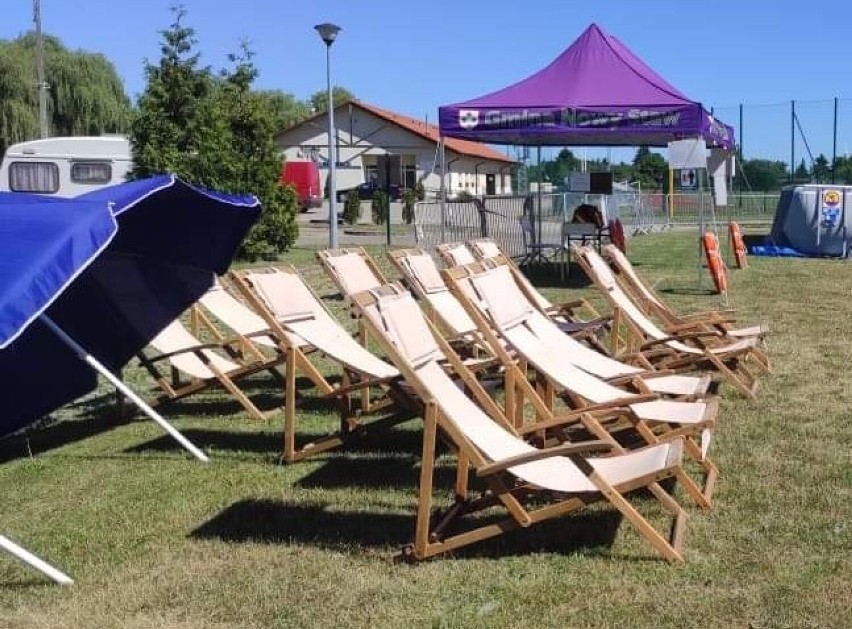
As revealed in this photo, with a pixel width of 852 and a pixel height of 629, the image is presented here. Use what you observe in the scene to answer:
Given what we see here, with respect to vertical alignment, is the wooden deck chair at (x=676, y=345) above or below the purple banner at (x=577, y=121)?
below

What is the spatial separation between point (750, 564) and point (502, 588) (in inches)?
37.2

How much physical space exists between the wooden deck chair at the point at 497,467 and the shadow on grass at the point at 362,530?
12 cm

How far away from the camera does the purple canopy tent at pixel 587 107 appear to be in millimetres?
13016

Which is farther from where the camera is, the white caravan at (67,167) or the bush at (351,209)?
the bush at (351,209)

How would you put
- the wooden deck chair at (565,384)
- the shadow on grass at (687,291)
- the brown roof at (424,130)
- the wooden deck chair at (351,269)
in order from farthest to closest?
1. the brown roof at (424,130)
2. the shadow on grass at (687,291)
3. the wooden deck chair at (351,269)
4. the wooden deck chair at (565,384)

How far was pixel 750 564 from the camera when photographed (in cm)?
385

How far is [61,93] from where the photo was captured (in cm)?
3825

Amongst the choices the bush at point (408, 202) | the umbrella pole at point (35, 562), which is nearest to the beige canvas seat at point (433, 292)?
the umbrella pole at point (35, 562)

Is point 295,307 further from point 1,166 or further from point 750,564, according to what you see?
point 1,166

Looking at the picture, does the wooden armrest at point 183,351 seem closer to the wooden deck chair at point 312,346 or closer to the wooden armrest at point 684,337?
the wooden deck chair at point 312,346

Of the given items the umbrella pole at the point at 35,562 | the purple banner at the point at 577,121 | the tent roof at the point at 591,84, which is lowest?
the umbrella pole at the point at 35,562

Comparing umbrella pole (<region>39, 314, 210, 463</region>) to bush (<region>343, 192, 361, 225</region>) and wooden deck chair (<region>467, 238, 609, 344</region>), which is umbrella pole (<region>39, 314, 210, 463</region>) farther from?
bush (<region>343, 192, 361, 225</region>)

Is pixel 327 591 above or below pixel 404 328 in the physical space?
below

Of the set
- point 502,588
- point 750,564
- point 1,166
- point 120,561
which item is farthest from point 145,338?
point 1,166
